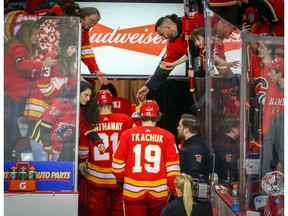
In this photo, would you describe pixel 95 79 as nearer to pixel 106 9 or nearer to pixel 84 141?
pixel 106 9

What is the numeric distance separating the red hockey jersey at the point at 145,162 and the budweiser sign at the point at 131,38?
2698 mm

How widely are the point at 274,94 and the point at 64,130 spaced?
2000 mm

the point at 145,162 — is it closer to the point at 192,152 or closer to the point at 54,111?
the point at 192,152

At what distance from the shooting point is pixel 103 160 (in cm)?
739

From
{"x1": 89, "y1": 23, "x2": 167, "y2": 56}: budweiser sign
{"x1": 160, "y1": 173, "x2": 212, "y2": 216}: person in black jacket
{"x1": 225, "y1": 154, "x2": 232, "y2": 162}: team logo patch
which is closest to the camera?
{"x1": 160, "y1": 173, "x2": 212, "y2": 216}: person in black jacket

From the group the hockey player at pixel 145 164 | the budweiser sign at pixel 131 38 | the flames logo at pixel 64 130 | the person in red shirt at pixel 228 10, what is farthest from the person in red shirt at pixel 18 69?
the budweiser sign at pixel 131 38

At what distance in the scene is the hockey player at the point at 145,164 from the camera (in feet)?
20.7

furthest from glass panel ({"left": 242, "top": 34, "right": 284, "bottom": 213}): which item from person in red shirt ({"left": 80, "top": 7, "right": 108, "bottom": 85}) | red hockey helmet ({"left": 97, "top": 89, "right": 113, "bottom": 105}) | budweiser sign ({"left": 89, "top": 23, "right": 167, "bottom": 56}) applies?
budweiser sign ({"left": 89, "top": 23, "right": 167, "bottom": 56})

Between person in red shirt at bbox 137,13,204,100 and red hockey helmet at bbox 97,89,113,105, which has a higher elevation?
person in red shirt at bbox 137,13,204,100

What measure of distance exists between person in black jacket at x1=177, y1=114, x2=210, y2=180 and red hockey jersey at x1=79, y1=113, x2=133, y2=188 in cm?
74

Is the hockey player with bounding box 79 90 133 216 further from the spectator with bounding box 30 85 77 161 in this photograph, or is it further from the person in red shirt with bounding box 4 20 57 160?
the person in red shirt with bounding box 4 20 57 160

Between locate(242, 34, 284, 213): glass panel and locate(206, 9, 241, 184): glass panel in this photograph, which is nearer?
locate(242, 34, 284, 213): glass panel

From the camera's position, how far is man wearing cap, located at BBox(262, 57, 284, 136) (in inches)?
185

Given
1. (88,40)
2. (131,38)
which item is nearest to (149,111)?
(88,40)
